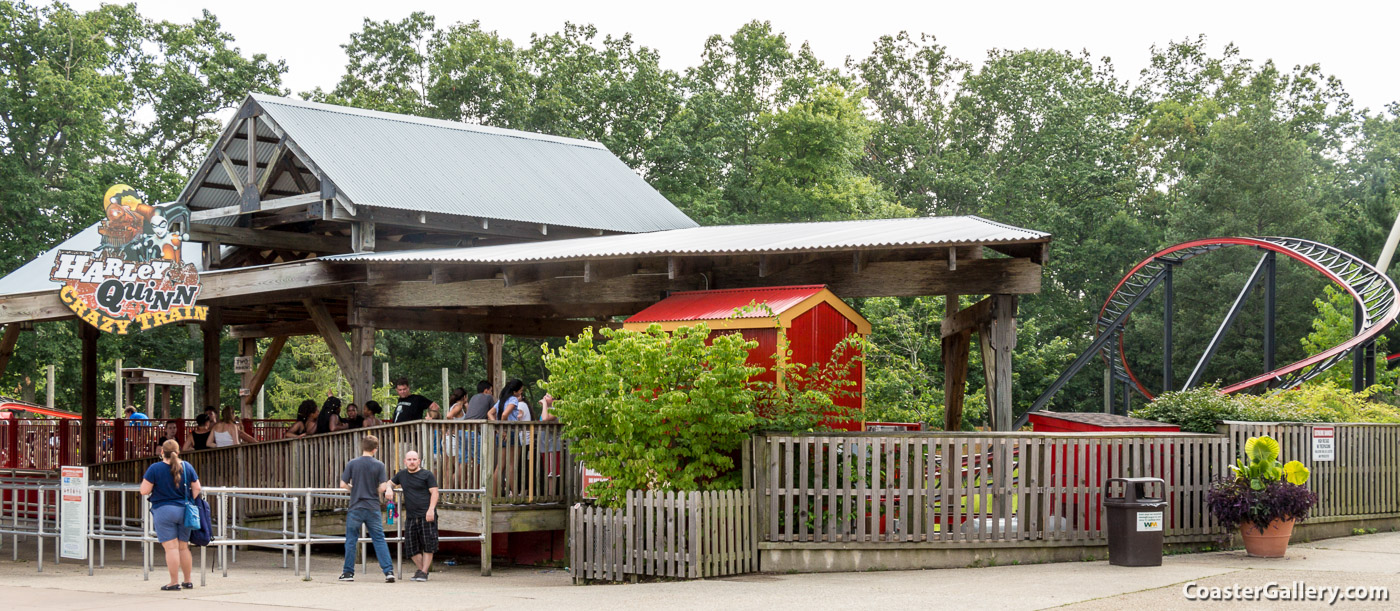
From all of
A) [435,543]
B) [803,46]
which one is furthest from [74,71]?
[435,543]

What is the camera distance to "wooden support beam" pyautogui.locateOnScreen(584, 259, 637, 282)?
1532 centimetres

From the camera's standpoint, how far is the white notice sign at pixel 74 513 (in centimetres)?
1308

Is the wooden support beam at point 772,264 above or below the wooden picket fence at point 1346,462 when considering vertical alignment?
above

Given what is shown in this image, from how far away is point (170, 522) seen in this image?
11633 mm

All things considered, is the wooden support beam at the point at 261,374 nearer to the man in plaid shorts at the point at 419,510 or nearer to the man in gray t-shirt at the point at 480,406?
the man in gray t-shirt at the point at 480,406

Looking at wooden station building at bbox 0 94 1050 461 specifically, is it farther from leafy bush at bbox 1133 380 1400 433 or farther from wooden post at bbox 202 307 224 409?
leafy bush at bbox 1133 380 1400 433

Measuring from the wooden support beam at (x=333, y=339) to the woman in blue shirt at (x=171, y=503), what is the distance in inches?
216

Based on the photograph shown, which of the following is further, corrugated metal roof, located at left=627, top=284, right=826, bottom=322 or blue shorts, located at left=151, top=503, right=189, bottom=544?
corrugated metal roof, located at left=627, top=284, right=826, bottom=322

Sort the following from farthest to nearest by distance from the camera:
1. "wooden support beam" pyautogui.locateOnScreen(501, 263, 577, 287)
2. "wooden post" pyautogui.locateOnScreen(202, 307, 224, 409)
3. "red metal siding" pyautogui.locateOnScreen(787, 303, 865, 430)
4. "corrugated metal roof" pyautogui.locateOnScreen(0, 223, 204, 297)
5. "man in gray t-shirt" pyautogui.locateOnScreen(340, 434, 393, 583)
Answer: "wooden post" pyautogui.locateOnScreen(202, 307, 224, 409), "corrugated metal roof" pyautogui.locateOnScreen(0, 223, 204, 297), "wooden support beam" pyautogui.locateOnScreen(501, 263, 577, 287), "red metal siding" pyautogui.locateOnScreen(787, 303, 865, 430), "man in gray t-shirt" pyautogui.locateOnScreen(340, 434, 393, 583)

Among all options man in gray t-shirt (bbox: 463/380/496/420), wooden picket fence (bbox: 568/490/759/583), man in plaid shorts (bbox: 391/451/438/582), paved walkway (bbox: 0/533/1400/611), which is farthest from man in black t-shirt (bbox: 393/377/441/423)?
wooden picket fence (bbox: 568/490/759/583)

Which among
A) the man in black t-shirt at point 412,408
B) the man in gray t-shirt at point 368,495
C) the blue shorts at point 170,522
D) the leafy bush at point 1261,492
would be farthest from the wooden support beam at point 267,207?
the leafy bush at point 1261,492

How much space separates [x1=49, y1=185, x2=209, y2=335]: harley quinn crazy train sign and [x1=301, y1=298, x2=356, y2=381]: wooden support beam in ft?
5.97

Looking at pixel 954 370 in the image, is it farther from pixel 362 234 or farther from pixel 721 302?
pixel 362 234

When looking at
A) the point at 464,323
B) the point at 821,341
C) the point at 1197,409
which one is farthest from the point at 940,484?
the point at 464,323
